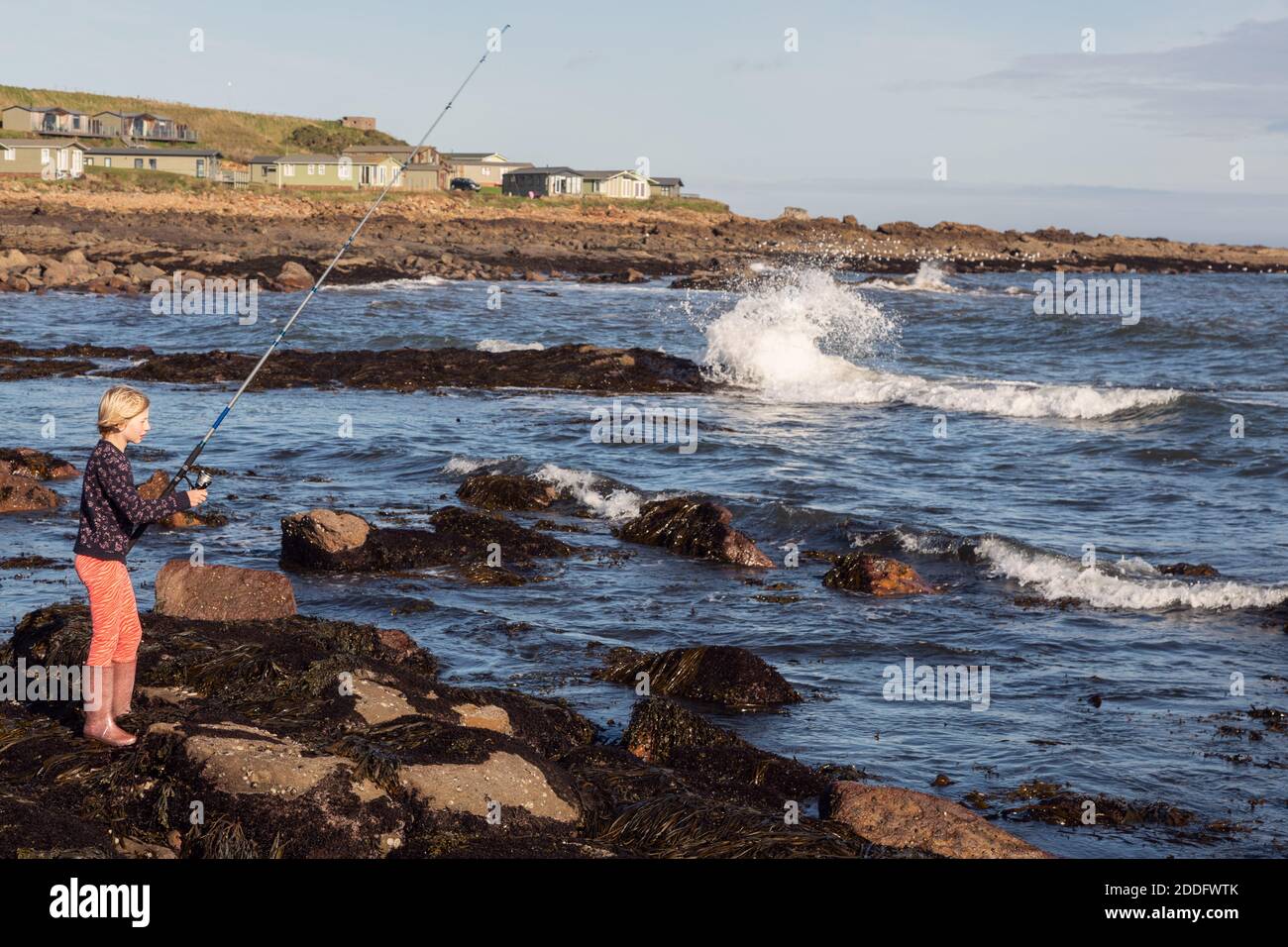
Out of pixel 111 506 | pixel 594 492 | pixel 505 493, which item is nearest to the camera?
pixel 111 506

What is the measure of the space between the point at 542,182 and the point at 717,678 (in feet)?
334

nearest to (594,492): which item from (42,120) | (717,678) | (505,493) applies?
(505,493)

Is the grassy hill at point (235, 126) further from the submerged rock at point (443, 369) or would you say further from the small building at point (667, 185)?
the submerged rock at point (443, 369)

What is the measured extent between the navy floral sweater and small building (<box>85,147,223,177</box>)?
284 feet

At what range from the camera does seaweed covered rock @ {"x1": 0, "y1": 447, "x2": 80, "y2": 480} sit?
49.1 feet

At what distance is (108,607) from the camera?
20.6ft

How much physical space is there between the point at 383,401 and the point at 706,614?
43.0ft

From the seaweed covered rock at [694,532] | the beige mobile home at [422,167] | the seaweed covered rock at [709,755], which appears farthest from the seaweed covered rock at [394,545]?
the beige mobile home at [422,167]

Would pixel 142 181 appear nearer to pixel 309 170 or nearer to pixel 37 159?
pixel 37 159

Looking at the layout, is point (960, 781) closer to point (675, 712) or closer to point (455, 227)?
point (675, 712)

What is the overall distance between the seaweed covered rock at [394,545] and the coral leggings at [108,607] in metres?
5.44

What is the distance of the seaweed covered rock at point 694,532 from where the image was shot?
505 inches

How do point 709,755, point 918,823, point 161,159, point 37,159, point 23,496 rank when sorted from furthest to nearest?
point 161,159 < point 37,159 < point 23,496 < point 709,755 < point 918,823
